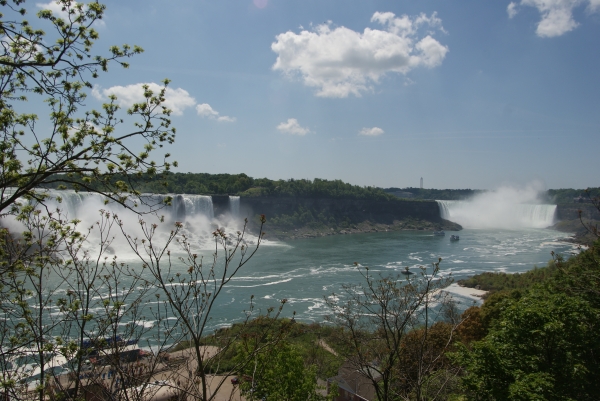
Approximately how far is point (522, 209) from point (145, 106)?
65969mm

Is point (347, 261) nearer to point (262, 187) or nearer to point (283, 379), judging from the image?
point (283, 379)

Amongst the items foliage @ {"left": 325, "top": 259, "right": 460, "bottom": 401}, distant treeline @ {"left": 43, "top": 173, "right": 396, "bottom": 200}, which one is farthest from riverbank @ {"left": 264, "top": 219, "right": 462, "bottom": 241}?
foliage @ {"left": 325, "top": 259, "right": 460, "bottom": 401}

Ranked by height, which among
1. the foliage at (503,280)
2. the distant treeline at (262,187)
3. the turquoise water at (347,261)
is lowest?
the turquoise water at (347,261)

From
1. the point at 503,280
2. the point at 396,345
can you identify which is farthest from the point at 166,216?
the point at 396,345

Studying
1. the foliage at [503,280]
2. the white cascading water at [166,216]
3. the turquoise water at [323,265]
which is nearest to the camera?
the turquoise water at [323,265]

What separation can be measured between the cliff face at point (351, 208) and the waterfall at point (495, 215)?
156 inches

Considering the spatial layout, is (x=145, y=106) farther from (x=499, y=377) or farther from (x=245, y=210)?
(x=245, y=210)

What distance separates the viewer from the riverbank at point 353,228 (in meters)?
42.3

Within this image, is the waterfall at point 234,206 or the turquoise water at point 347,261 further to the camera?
the waterfall at point 234,206

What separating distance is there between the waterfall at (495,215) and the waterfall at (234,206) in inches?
1263

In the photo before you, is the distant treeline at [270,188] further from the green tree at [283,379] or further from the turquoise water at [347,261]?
the green tree at [283,379]

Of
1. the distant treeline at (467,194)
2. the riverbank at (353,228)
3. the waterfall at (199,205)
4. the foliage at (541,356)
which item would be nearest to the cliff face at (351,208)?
the riverbank at (353,228)

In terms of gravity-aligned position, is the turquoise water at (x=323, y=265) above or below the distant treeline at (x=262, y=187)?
below

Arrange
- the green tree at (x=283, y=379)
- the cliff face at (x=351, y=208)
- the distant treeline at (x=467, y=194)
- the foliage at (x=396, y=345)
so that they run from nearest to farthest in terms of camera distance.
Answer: the foliage at (x=396, y=345), the green tree at (x=283, y=379), the cliff face at (x=351, y=208), the distant treeline at (x=467, y=194)
